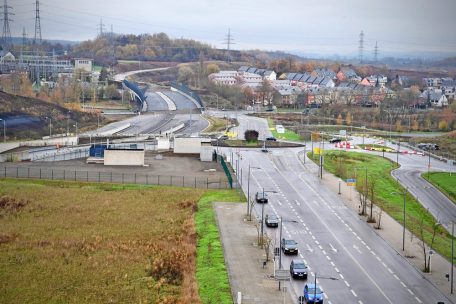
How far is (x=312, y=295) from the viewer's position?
17.1 metres

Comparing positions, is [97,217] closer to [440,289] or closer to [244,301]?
[244,301]

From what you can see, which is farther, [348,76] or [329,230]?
[348,76]

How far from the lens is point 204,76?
101375 mm

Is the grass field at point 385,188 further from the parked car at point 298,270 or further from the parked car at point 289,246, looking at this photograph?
the parked car at point 298,270

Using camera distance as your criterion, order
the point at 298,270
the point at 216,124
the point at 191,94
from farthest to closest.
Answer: the point at 191,94 < the point at 216,124 < the point at 298,270

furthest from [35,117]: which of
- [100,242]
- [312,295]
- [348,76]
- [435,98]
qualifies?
[348,76]

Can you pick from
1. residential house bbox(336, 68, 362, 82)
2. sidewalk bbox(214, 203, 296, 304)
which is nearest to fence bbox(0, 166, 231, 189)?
sidewalk bbox(214, 203, 296, 304)

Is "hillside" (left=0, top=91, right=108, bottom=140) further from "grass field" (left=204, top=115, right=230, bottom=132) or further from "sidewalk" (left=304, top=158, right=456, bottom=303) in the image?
"sidewalk" (left=304, top=158, right=456, bottom=303)

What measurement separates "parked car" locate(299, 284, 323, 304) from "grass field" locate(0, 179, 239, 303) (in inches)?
73.2

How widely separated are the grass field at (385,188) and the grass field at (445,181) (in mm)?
1921

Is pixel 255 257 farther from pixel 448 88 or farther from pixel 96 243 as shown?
pixel 448 88

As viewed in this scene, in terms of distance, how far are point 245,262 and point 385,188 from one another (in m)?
14.6

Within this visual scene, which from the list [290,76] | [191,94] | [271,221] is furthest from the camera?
[290,76]

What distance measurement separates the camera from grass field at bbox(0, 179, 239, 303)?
61.4 ft
